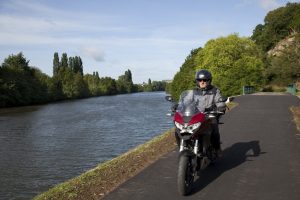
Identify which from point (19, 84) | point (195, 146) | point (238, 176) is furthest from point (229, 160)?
point (19, 84)

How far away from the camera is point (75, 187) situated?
7.28m

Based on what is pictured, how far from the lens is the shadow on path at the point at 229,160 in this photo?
7.16m

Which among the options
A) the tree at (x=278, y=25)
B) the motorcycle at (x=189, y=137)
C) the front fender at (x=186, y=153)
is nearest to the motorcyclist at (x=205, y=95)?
the motorcycle at (x=189, y=137)

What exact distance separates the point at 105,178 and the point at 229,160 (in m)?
3.02

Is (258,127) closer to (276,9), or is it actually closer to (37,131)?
(37,131)

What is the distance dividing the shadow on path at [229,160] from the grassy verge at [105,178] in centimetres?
149

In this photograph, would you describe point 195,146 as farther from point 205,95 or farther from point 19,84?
point 19,84

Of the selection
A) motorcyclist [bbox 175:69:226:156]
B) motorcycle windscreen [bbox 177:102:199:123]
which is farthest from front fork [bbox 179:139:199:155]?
motorcyclist [bbox 175:69:226:156]

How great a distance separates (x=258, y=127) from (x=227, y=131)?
193 centimetres

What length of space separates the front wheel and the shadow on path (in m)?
0.22

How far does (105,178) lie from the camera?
792 centimetres

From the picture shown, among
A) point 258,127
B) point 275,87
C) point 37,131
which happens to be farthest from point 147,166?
point 275,87

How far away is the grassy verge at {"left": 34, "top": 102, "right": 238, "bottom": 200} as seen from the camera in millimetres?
6801

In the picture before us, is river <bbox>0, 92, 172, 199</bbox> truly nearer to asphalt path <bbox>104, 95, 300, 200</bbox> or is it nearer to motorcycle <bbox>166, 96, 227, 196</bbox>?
asphalt path <bbox>104, 95, 300, 200</bbox>
